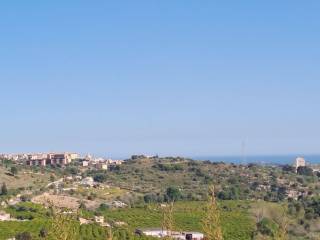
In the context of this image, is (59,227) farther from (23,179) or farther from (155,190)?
(23,179)

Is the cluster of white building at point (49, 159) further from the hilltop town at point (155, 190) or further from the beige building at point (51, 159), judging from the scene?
the hilltop town at point (155, 190)

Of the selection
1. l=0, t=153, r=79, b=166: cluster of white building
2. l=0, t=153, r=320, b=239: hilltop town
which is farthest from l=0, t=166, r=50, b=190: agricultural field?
l=0, t=153, r=79, b=166: cluster of white building

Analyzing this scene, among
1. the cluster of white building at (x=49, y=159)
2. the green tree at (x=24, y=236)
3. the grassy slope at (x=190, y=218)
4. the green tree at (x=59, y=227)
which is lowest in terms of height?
the grassy slope at (x=190, y=218)

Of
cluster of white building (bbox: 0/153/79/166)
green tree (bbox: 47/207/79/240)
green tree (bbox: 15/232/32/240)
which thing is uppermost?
green tree (bbox: 47/207/79/240)

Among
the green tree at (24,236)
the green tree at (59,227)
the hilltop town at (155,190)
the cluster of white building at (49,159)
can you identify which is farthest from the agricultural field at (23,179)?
the green tree at (59,227)

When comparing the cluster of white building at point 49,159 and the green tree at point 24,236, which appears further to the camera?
the cluster of white building at point 49,159

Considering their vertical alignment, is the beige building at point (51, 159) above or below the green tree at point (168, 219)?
below

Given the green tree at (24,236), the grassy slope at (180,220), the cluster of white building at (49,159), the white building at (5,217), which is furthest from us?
the cluster of white building at (49,159)

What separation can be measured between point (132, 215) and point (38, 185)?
80.7ft

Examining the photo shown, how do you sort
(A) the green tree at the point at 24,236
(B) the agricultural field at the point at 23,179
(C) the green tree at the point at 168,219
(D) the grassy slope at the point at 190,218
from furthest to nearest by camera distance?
(B) the agricultural field at the point at 23,179 → (D) the grassy slope at the point at 190,218 → (A) the green tree at the point at 24,236 → (C) the green tree at the point at 168,219

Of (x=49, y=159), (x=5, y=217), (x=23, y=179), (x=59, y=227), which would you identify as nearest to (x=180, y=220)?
(x=5, y=217)

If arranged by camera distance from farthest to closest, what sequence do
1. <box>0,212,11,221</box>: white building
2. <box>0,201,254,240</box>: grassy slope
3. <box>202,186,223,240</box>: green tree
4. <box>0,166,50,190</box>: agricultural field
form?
<box>0,166,50,190</box>: agricultural field → <box>0,212,11,221</box>: white building → <box>0,201,254,240</box>: grassy slope → <box>202,186,223,240</box>: green tree

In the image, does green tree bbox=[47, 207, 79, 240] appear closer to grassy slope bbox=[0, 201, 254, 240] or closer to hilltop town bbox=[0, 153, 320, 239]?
grassy slope bbox=[0, 201, 254, 240]

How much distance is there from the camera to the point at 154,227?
6481 centimetres
